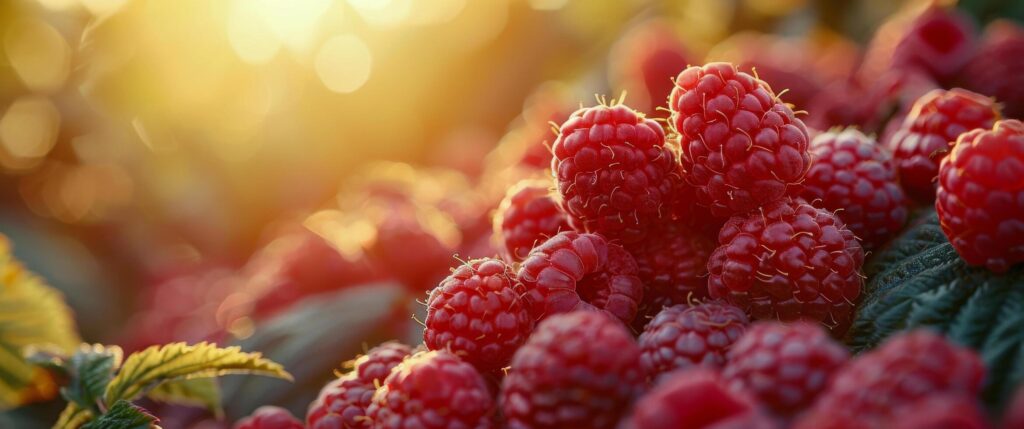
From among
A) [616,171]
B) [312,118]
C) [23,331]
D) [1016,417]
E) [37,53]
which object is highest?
[37,53]

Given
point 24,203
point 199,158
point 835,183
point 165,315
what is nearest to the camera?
point 835,183

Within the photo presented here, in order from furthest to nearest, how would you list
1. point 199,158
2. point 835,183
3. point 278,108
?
point 278,108, point 199,158, point 835,183

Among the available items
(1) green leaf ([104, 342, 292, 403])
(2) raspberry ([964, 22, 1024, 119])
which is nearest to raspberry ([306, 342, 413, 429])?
(1) green leaf ([104, 342, 292, 403])

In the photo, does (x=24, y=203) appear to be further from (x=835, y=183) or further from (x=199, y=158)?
(x=835, y=183)

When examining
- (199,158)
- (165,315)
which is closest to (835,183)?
(165,315)

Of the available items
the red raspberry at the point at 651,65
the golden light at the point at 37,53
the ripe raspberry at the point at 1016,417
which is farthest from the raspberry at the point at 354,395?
the golden light at the point at 37,53

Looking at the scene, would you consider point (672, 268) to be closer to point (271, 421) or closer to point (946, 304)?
point (946, 304)

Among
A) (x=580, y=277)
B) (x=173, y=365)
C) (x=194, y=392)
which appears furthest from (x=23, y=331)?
(x=580, y=277)
